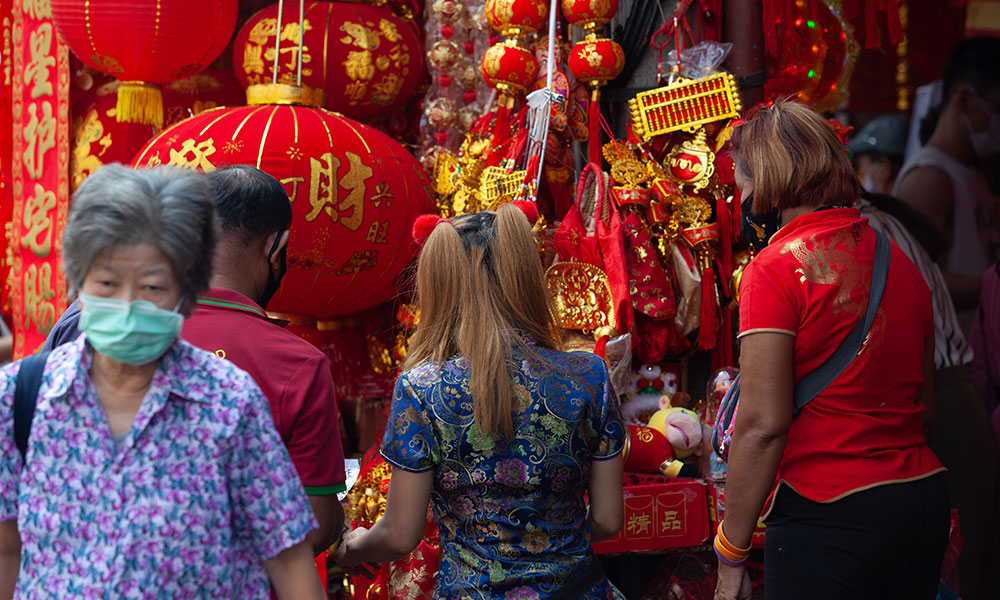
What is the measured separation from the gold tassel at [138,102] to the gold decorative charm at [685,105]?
167cm

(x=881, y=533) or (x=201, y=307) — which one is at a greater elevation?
(x=201, y=307)

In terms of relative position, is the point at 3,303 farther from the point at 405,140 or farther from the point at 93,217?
the point at 93,217

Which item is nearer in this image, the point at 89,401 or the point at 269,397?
the point at 89,401

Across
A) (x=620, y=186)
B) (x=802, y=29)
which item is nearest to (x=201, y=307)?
(x=620, y=186)

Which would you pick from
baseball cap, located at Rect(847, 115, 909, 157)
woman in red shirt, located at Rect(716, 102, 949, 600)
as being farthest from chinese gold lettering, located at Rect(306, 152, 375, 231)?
baseball cap, located at Rect(847, 115, 909, 157)

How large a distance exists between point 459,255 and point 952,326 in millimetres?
2516

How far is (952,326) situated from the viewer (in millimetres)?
3623

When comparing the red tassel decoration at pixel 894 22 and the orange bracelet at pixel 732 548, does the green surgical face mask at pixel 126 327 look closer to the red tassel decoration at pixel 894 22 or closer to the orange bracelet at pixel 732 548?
the orange bracelet at pixel 732 548

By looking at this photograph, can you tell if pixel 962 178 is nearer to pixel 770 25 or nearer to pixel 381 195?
pixel 770 25

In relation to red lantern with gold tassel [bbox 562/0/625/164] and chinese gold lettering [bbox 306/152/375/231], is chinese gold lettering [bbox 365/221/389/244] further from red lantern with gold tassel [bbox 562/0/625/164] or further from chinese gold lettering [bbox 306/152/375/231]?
red lantern with gold tassel [bbox 562/0/625/164]

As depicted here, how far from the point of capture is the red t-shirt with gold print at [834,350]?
1.85 meters

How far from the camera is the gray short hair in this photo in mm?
1245

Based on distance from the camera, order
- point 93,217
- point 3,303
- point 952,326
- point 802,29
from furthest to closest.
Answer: point 3,303
point 952,326
point 802,29
point 93,217

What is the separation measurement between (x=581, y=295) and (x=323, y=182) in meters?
0.79
